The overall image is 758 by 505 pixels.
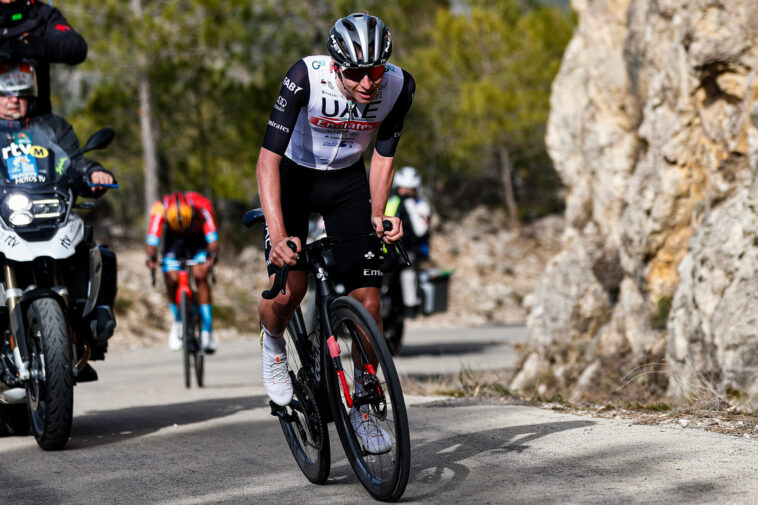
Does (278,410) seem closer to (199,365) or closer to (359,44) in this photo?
(359,44)

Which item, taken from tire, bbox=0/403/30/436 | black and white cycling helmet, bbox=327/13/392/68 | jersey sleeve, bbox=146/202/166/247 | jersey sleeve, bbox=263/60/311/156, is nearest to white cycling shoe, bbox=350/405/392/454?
jersey sleeve, bbox=263/60/311/156

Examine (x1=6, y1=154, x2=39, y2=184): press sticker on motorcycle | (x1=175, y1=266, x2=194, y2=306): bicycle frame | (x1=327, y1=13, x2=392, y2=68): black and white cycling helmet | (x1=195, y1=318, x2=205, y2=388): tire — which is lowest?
(x1=195, y1=318, x2=205, y2=388): tire

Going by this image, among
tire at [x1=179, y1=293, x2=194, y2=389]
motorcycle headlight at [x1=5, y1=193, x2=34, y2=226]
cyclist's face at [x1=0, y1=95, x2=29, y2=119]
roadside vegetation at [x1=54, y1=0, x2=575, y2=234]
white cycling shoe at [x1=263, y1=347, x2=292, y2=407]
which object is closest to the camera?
white cycling shoe at [x1=263, y1=347, x2=292, y2=407]

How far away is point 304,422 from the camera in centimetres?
486

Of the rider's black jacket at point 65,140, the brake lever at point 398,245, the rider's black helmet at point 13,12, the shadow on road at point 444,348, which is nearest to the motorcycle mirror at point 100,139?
the rider's black jacket at point 65,140

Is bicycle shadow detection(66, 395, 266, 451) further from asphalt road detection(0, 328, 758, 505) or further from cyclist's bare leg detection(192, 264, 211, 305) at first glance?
cyclist's bare leg detection(192, 264, 211, 305)

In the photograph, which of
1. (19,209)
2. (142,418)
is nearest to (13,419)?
(142,418)

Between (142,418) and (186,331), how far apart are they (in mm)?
3156

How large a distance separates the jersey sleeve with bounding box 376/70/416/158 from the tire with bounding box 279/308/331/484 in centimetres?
89

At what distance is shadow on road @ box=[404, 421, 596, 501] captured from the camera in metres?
4.39

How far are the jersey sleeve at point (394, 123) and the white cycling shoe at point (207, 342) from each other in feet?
19.8

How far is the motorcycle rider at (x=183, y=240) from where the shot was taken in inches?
430

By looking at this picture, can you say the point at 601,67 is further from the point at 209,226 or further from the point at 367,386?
the point at 367,386

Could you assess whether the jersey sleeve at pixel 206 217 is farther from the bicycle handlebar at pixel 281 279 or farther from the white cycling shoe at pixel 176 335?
the bicycle handlebar at pixel 281 279
